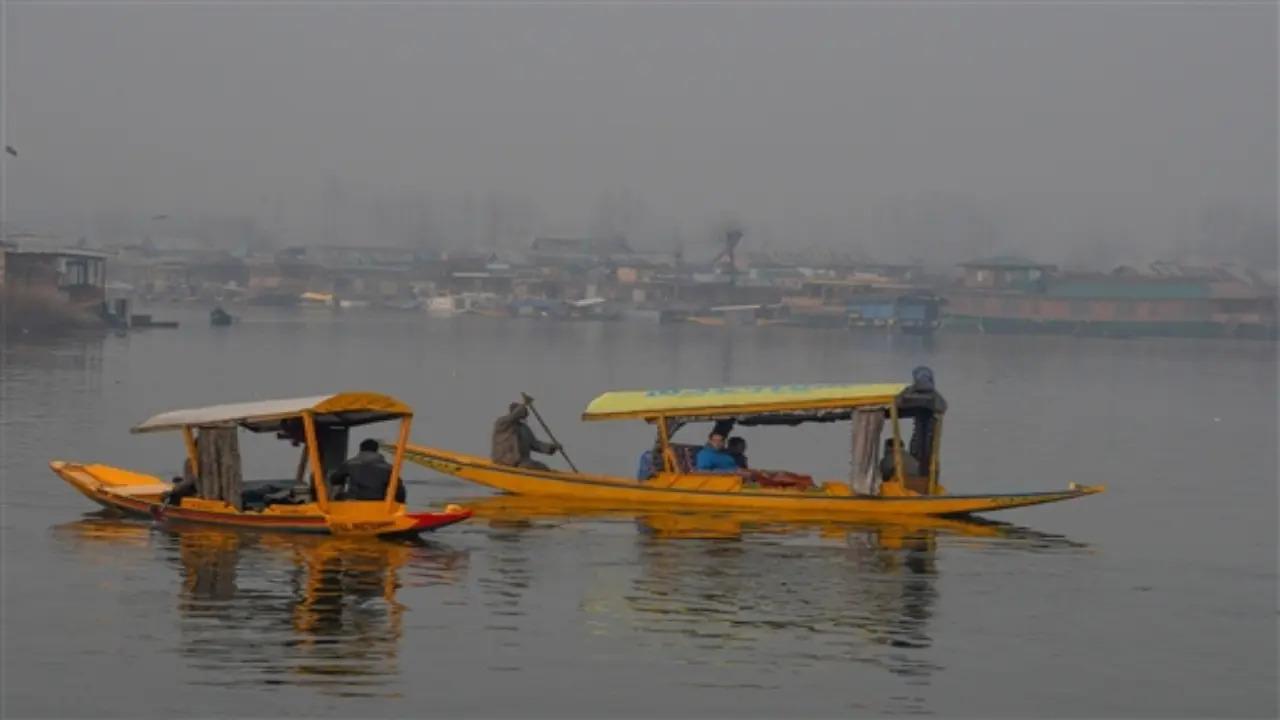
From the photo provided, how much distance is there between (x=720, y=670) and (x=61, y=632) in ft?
20.1

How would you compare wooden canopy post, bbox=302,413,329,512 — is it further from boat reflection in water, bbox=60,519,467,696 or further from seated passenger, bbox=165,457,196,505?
→ seated passenger, bbox=165,457,196,505

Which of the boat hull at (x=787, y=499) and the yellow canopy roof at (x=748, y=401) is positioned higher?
the yellow canopy roof at (x=748, y=401)

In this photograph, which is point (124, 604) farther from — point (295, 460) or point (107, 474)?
point (295, 460)

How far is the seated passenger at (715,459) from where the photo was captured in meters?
29.4

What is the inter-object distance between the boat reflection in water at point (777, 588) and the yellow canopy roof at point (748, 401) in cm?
138

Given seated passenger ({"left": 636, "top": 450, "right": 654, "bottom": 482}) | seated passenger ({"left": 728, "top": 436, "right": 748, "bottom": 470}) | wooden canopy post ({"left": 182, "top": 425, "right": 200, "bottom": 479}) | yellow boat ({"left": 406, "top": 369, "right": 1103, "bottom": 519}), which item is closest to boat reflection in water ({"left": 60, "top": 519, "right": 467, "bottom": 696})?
wooden canopy post ({"left": 182, "top": 425, "right": 200, "bottom": 479})

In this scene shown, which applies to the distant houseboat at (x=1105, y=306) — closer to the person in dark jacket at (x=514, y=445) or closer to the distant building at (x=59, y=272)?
the distant building at (x=59, y=272)

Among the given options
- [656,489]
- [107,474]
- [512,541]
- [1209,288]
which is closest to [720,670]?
[512,541]

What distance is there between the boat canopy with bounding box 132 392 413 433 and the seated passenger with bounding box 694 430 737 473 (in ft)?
18.3

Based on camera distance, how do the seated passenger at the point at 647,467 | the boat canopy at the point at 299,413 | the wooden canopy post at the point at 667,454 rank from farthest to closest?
the seated passenger at the point at 647,467
the wooden canopy post at the point at 667,454
the boat canopy at the point at 299,413

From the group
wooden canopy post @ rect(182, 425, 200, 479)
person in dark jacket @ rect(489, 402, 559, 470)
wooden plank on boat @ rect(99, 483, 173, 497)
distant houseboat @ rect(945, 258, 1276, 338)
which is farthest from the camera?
distant houseboat @ rect(945, 258, 1276, 338)

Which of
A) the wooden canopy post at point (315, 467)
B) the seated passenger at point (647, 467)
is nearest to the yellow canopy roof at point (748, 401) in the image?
the seated passenger at point (647, 467)

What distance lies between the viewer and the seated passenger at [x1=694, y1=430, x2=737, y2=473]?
29391mm

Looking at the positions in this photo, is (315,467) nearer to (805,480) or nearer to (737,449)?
(737,449)
